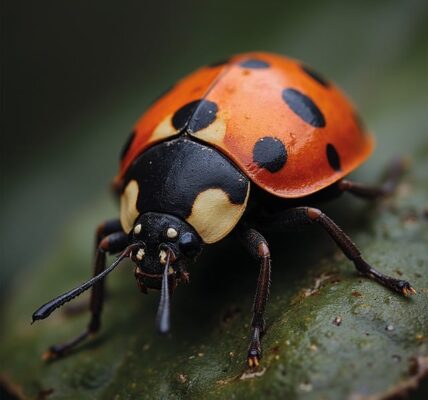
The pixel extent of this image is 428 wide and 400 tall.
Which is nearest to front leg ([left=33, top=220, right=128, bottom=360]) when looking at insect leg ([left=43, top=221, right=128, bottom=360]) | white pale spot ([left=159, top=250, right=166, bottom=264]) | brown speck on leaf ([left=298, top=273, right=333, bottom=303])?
insect leg ([left=43, top=221, right=128, bottom=360])

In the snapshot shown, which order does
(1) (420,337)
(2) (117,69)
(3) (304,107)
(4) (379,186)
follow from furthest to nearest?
(2) (117,69)
(4) (379,186)
(3) (304,107)
(1) (420,337)

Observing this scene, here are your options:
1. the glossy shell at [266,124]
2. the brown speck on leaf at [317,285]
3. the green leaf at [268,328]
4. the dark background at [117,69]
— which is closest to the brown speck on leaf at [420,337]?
the green leaf at [268,328]

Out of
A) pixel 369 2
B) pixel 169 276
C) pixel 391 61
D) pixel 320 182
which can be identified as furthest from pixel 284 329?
pixel 369 2

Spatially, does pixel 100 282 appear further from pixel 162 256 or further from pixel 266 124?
pixel 266 124

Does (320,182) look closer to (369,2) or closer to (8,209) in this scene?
(369,2)

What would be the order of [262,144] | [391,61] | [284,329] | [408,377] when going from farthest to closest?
[391,61] → [262,144] → [284,329] → [408,377]

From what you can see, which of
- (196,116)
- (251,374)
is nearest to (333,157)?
(196,116)
